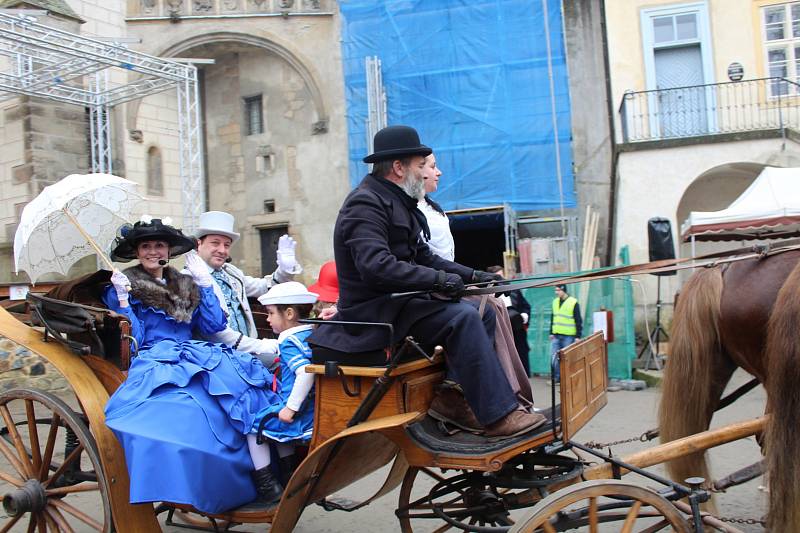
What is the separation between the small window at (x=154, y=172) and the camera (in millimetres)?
14430

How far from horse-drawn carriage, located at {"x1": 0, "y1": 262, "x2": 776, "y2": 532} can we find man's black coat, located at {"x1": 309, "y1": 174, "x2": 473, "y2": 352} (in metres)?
0.12

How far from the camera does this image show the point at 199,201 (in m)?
12.7

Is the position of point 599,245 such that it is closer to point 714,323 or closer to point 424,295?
point 714,323

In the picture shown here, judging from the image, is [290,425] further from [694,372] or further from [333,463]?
[694,372]

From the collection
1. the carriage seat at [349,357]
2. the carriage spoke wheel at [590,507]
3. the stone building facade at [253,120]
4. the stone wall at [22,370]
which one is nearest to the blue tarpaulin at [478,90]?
the stone building facade at [253,120]

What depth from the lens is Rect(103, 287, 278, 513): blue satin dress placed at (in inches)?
114

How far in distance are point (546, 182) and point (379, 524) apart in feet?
33.9

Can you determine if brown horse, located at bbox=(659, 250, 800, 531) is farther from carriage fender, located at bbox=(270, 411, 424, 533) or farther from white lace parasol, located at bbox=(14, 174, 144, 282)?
white lace parasol, located at bbox=(14, 174, 144, 282)

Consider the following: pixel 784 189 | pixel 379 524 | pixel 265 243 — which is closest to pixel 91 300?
pixel 379 524

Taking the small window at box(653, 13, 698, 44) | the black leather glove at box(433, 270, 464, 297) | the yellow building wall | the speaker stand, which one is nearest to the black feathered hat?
the black leather glove at box(433, 270, 464, 297)

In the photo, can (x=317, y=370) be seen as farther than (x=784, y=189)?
No

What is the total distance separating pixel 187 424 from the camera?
118 inches

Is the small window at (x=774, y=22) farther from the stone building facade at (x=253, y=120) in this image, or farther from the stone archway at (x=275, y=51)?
the stone archway at (x=275, y=51)

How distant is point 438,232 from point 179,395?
1.72 meters
